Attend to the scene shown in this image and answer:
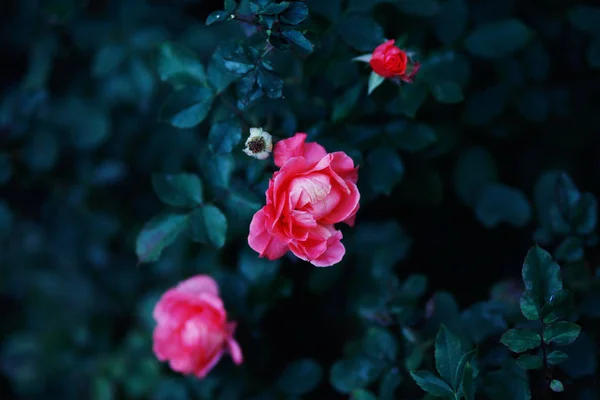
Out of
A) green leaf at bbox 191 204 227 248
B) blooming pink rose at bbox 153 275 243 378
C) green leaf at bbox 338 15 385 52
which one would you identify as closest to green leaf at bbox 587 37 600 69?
green leaf at bbox 338 15 385 52

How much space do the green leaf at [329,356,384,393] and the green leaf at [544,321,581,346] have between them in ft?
1.51

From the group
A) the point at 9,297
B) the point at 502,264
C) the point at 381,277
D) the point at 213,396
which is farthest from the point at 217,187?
the point at 9,297

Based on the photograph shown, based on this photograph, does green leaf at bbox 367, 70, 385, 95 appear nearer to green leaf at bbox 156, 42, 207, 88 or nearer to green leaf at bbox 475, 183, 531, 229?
green leaf at bbox 156, 42, 207, 88

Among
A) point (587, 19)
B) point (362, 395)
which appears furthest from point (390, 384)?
point (587, 19)

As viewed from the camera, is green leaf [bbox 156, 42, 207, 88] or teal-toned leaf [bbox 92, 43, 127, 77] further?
teal-toned leaf [bbox 92, 43, 127, 77]

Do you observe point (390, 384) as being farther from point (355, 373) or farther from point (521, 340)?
point (521, 340)

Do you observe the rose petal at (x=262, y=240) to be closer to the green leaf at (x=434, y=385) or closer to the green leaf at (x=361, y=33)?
the green leaf at (x=434, y=385)

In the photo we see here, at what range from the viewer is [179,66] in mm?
1488

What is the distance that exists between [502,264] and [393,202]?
46cm

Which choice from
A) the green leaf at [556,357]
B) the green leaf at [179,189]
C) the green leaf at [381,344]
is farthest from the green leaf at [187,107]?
the green leaf at [556,357]

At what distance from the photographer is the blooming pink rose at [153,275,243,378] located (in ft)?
4.87

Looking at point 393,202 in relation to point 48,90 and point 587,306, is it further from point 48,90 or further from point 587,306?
point 48,90

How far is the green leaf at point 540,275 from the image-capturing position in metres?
1.14

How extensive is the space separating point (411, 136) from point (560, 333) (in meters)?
0.63
